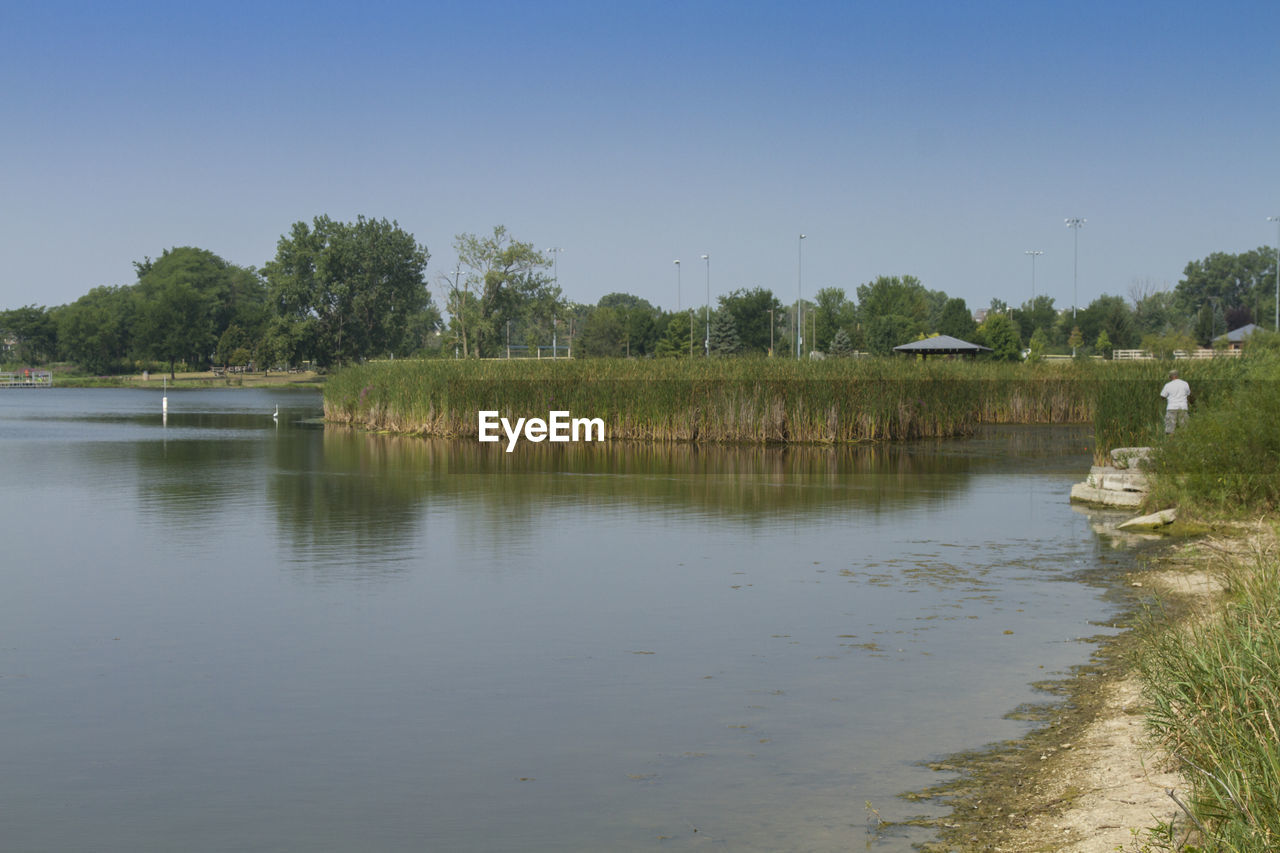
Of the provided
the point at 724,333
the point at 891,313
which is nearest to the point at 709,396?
the point at 724,333

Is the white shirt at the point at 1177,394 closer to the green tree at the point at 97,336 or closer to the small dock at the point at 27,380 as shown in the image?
the small dock at the point at 27,380

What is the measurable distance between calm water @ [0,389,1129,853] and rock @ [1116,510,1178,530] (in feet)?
2.16

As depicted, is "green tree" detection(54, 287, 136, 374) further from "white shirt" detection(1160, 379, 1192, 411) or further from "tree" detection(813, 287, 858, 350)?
"white shirt" detection(1160, 379, 1192, 411)

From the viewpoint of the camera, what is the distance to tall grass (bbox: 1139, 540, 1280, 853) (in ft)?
14.9

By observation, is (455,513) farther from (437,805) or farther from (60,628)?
(437,805)

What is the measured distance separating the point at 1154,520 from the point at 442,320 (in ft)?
337

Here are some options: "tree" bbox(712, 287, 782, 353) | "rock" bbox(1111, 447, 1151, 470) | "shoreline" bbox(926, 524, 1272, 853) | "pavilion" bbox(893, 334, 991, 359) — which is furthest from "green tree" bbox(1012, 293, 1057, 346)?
"shoreline" bbox(926, 524, 1272, 853)

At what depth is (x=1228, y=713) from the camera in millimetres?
5719

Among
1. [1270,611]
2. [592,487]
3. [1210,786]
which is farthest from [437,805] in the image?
[592,487]

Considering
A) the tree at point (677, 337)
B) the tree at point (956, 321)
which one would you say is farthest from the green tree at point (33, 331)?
the tree at point (956, 321)

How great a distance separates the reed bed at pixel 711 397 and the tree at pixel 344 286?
70.5 m

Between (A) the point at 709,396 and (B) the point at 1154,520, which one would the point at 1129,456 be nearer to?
(B) the point at 1154,520

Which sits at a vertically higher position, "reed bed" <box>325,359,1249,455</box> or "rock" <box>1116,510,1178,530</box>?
"reed bed" <box>325,359,1249,455</box>

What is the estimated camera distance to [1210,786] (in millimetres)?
4852
